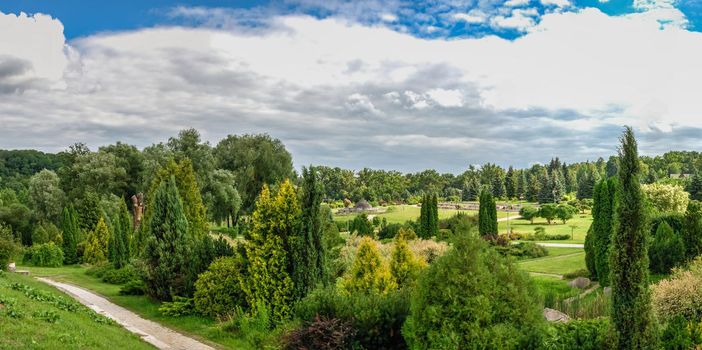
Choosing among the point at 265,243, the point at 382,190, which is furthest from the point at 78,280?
the point at 382,190

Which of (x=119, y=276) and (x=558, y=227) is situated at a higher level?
(x=558, y=227)

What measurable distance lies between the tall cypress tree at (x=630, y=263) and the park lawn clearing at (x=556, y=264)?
1725cm

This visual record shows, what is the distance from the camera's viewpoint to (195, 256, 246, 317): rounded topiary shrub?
14156 mm

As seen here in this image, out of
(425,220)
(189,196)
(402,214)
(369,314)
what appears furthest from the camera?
(402,214)

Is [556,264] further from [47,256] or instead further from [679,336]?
[47,256]

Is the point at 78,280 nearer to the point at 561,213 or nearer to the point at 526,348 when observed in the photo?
the point at 526,348

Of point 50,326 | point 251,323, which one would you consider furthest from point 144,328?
point 50,326

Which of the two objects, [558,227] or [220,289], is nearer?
[220,289]

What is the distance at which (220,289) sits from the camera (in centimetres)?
1434

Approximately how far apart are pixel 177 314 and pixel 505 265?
10.6 meters

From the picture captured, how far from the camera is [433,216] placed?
1617 inches

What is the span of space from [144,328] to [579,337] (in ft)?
34.3

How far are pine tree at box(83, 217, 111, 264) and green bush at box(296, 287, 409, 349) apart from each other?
82.0ft

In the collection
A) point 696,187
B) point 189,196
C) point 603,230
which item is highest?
point 696,187
